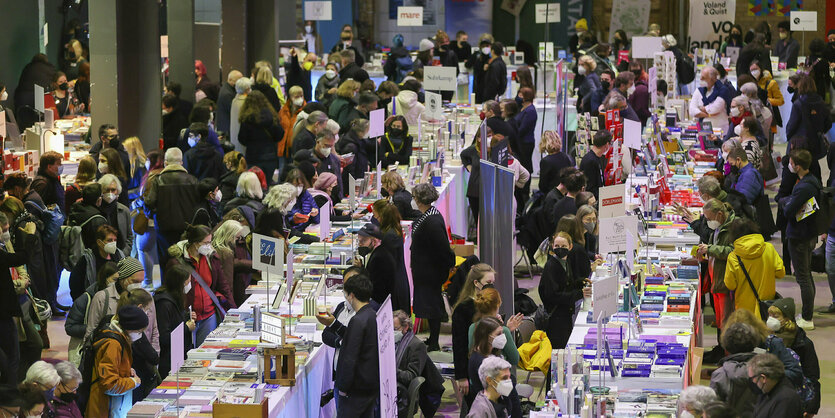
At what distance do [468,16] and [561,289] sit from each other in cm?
1819

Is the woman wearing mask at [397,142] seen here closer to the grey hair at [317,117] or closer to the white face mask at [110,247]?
the grey hair at [317,117]

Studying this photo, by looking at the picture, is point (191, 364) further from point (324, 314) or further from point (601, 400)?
point (601, 400)

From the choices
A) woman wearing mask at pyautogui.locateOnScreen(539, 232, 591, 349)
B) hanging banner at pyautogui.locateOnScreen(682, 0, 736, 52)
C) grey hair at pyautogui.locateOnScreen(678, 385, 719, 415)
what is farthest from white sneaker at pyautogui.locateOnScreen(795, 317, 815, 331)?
hanging banner at pyautogui.locateOnScreen(682, 0, 736, 52)

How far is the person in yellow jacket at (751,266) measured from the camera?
9.20 m

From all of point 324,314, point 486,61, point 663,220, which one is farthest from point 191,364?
point 486,61

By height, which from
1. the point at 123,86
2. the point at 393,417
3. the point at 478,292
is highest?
the point at 123,86

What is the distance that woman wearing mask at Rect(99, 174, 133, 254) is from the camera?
10156 millimetres

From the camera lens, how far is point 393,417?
7195 millimetres

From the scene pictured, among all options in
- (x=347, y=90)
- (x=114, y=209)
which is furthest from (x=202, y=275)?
(x=347, y=90)

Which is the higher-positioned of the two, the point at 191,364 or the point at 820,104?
the point at 820,104

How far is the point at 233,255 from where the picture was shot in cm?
914

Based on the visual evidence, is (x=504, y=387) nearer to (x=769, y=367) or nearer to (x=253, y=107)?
(x=769, y=367)

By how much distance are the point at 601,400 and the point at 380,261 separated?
2.89 metres

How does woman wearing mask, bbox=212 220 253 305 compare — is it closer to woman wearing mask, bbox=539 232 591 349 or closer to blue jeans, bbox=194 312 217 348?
blue jeans, bbox=194 312 217 348
